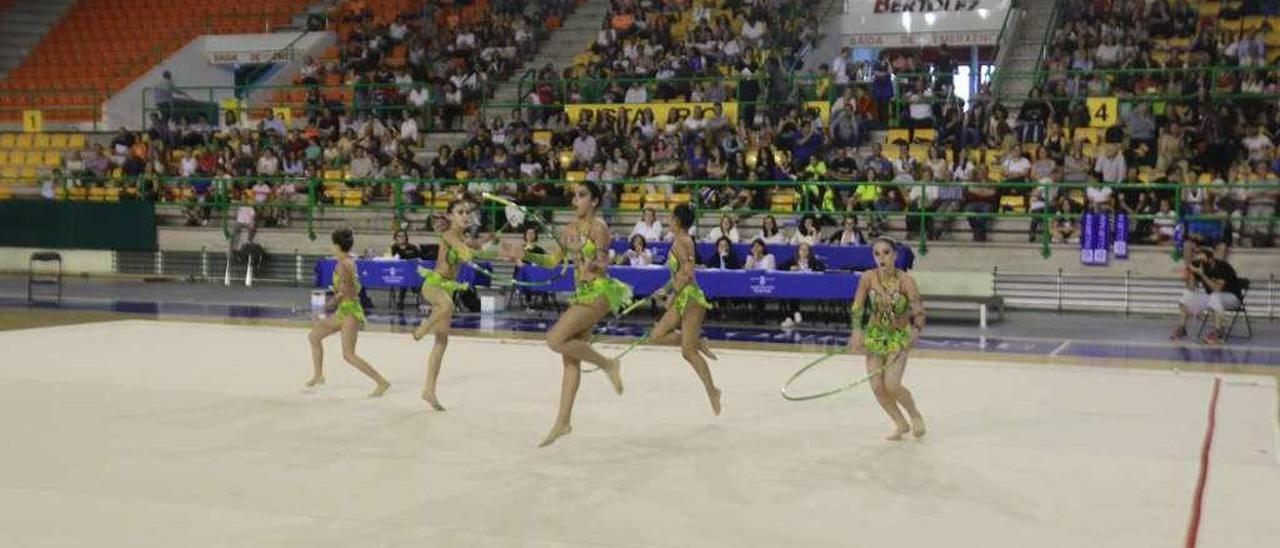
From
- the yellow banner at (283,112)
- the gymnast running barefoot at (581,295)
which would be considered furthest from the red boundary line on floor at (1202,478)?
the yellow banner at (283,112)

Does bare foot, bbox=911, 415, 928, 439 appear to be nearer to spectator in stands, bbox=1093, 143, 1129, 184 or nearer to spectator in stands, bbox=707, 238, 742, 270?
spectator in stands, bbox=707, 238, 742, 270

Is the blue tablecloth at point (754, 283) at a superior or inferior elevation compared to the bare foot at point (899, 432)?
superior

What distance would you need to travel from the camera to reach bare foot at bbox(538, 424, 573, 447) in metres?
9.62

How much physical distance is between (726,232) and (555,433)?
12.4 m

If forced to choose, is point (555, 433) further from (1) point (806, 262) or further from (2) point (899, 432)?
(1) point (806, 262)

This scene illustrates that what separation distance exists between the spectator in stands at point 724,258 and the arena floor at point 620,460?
645 cm

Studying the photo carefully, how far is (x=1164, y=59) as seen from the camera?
25.7 meters

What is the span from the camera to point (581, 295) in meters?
9.84

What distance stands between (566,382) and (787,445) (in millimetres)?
1634

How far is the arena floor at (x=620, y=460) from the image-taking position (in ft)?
23.8

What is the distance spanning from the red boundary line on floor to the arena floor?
0.05 m

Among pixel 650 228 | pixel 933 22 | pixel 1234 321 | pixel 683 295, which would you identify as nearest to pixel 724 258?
pixel 650 228

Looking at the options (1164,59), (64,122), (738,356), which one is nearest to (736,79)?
(1164,59)

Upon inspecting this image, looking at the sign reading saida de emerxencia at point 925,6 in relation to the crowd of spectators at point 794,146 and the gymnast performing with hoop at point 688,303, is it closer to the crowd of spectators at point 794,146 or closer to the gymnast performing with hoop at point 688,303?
the crowd of spectators at point 794,146
